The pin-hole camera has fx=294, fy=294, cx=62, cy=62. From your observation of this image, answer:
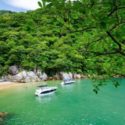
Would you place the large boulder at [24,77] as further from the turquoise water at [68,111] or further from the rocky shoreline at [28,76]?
the turquoise water at [68,111]

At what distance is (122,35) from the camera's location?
354 cm

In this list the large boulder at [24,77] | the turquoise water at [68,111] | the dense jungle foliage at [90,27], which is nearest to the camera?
the dense jungle foliage at [90,27]

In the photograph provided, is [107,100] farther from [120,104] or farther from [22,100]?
[22,100]

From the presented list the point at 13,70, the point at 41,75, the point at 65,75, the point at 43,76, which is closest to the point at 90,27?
the point at 43,76

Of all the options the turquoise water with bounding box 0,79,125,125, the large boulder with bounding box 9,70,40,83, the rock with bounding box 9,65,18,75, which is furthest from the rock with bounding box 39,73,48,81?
the turquoise water with bounding box 0,79,125,125

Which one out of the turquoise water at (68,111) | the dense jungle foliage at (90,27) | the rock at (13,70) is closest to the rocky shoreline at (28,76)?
the rock at (13,70)

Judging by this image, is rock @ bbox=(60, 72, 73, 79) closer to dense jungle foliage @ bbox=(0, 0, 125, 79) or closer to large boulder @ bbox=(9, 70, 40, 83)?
large boulder @ bbox=(9, 70, 40, 83)

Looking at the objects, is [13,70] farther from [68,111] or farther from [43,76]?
[68,111]

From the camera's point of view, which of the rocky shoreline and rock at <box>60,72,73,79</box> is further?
rock at <box>60,72,73,79</box>

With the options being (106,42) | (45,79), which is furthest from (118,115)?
(45,79)

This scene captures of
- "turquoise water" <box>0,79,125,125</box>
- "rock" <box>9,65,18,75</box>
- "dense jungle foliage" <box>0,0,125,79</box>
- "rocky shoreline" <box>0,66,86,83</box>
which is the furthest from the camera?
"rock" <box>9,65,18,75</box>

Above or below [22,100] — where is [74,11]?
above

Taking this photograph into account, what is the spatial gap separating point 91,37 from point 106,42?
0.83 feet

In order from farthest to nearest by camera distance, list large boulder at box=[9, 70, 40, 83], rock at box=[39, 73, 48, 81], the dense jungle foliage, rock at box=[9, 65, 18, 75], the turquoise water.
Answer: rock at box=[9, 65, 18, 75] < rock at box=[39, 73, 48, 81] < large boulder at box=[9, 70, 40, 83] < the turquoise water < the dense jungle foliage
